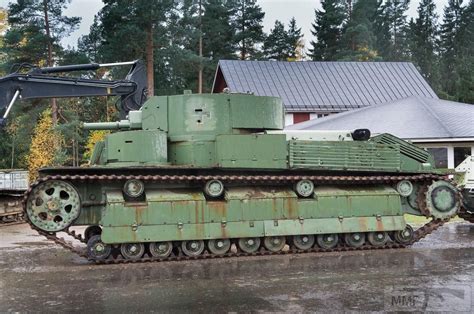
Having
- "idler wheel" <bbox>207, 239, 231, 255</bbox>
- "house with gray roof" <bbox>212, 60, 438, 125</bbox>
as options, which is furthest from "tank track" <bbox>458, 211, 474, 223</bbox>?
"house with gray roof" <bbox>212, 60, 438, 125</bbox>

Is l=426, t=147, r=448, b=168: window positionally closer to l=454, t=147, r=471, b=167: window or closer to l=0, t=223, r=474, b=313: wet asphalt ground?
l=454, t=147, r=471, b=167: window

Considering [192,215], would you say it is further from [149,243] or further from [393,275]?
[393,275]

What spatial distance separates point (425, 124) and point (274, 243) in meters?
18.6

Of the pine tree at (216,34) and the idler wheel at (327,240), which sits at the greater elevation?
the pine tree at (216,34)

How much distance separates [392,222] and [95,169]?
650 cm

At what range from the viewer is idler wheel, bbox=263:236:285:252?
41.4 ft

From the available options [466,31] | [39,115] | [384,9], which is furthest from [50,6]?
[466,31]

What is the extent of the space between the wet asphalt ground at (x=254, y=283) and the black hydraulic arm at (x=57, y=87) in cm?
363

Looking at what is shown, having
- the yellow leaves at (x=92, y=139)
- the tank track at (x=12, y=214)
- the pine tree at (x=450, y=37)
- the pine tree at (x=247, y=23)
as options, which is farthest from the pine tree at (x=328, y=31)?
the tank track at (x=12, y=214)

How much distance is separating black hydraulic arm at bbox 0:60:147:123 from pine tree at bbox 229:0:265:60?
45.2 metres

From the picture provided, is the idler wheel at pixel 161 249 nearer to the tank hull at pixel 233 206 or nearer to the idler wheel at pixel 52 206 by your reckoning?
the tank hull at pixel 233 206

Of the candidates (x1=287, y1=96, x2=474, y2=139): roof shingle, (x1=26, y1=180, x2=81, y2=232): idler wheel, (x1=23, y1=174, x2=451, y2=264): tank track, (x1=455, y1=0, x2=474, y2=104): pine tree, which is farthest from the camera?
(x1=455, y1=0, x2=474, y2=104): pine tree

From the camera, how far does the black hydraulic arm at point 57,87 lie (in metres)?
13.4

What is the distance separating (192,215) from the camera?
12.1 metres
